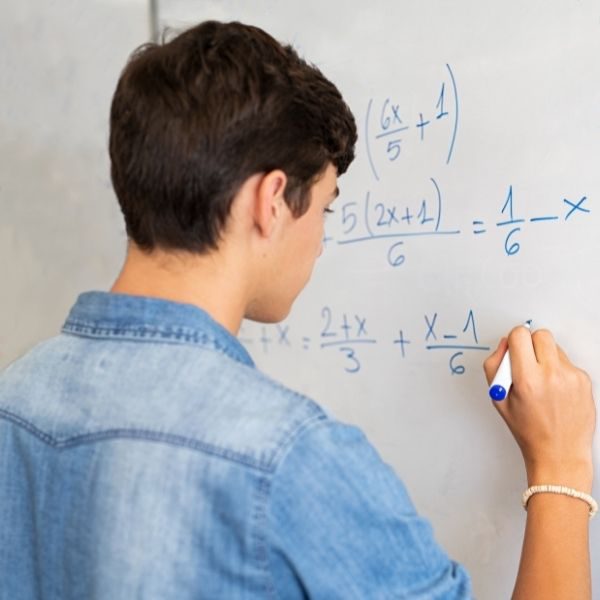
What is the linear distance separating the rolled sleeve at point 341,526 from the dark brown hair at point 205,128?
0.54 ft

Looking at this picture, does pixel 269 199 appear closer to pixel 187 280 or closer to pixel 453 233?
pixel 187 280

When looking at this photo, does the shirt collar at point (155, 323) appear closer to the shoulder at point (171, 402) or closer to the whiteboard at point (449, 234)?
A: the shoulder at point (171, 402)

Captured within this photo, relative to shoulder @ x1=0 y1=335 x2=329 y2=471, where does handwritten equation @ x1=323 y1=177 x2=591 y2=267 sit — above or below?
above

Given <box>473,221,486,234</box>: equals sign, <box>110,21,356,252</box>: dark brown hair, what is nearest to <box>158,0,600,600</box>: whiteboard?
<box>473,221,486,234</box>: equals sign

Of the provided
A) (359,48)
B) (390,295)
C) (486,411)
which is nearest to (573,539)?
(486,411)

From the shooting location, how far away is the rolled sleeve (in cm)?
49

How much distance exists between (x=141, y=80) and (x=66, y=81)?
2.05 ft

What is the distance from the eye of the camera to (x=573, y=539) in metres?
0.68

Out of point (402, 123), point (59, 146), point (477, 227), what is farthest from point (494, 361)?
point (59, 146)

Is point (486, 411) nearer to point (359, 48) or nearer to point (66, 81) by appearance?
point (359, 48)

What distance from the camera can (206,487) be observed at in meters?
0.50

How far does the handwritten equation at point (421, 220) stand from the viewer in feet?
2.38

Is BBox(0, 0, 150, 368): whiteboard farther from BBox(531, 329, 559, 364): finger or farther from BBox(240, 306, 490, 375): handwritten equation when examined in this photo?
BBox(531, 329, 559, 364): finger

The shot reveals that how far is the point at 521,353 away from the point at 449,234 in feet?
0.48
